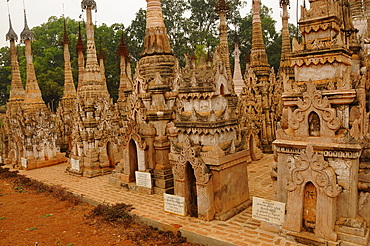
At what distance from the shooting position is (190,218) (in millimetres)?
9070

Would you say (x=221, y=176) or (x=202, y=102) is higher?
(x=202, y=102)

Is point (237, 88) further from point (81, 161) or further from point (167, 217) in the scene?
point (167, 217)

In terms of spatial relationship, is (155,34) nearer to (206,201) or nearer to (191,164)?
(191,164)

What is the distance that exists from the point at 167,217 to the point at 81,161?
8.01 meters

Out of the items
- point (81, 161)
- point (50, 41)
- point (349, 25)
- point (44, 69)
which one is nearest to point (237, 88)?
point (81, 161)

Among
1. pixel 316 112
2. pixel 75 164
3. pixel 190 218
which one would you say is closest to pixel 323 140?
pixel 316 112

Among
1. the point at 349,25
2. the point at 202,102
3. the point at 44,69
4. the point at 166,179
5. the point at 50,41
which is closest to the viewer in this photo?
the point at 349,25

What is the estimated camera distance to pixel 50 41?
53312 mm

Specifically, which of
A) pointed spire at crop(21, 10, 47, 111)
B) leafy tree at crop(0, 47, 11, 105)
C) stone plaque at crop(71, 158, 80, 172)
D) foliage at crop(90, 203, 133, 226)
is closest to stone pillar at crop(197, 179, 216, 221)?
foliage at crop(90, 203, 133, 226)

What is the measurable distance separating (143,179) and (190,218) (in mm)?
3205

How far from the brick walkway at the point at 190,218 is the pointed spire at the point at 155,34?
19.0ft

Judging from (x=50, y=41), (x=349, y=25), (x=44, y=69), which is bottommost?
(x=349, y=25)

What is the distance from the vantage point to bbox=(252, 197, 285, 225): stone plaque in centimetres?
743

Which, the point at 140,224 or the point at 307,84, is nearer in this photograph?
the point at 307,84
